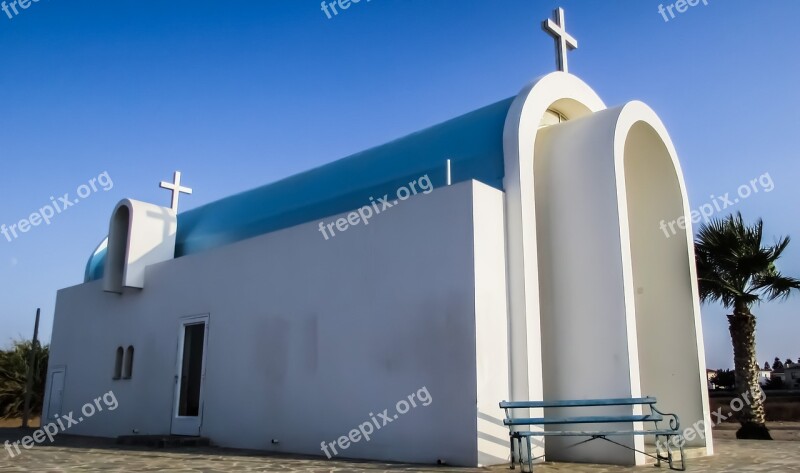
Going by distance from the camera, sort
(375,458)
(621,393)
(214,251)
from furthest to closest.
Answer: (214,251) < (375,458) < (621,393)

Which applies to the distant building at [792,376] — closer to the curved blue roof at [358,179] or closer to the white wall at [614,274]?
the white wall at [614,274]

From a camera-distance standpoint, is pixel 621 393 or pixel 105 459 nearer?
pixel 621 393

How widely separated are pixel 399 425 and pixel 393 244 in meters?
2.33

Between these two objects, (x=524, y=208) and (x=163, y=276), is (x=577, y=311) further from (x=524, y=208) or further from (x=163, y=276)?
(x=163, y=276)

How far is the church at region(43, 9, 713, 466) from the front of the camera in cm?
831

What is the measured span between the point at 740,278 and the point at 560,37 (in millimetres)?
7238

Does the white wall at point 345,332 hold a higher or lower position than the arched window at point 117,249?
lower

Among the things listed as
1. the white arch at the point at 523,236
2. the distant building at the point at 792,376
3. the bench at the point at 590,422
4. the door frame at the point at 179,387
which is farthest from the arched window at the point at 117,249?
the distant building at the point at 792,376

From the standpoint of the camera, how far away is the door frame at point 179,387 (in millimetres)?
11445

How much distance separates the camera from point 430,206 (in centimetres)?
881

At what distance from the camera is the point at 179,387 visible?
1200cm

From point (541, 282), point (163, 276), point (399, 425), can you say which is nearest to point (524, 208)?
point (541, 282)

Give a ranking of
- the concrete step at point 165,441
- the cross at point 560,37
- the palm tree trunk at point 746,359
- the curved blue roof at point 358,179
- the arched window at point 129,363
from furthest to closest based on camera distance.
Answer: the palm tree trunk at point 746,359 → the arched window at point 129,363 → the cross at point 560,37 → the concrete step at point 165,441 → the curved blue roof at point 358,179

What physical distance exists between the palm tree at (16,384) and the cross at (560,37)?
1998 centimetres
